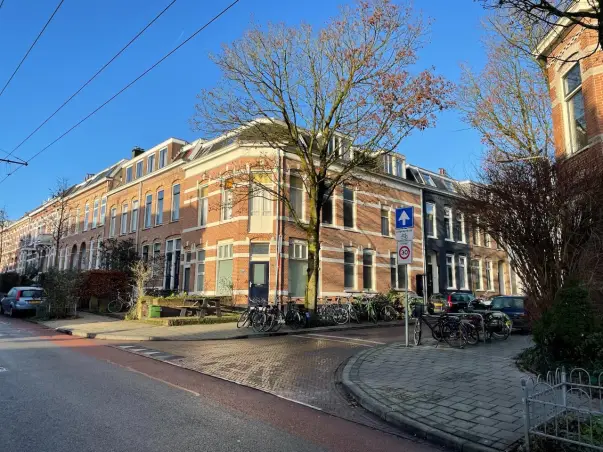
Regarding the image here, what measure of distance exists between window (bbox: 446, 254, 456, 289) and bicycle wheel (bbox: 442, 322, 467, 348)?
22.2 m

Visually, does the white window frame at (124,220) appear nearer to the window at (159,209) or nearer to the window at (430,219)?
the window at (159,209)

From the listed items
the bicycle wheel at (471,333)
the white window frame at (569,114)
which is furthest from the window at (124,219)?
the white window frame at (569,114)

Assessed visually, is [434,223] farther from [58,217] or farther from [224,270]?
[58,217]

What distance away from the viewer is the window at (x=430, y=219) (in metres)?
32.7

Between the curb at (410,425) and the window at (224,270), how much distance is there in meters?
16.1

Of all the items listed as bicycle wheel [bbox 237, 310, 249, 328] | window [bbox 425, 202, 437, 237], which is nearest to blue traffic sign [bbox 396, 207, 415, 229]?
bicycle wheel [bbox 237, 310, 249, 328]

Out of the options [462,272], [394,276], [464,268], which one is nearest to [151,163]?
[394,276]

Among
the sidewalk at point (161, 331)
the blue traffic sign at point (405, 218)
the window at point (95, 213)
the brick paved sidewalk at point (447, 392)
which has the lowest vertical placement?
the brick paved sidewalk at point (447, 392)

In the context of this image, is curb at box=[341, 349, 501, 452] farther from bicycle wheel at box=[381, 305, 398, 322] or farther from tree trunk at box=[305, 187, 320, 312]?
bicycle wheel at box=[381, 305, 398, 322]

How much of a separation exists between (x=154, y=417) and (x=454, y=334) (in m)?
8.63

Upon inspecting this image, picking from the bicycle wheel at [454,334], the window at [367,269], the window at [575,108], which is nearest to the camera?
the bicycle wheel at [454,334]

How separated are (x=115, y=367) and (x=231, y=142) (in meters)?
17.4

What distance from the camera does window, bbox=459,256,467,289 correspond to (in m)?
34.0

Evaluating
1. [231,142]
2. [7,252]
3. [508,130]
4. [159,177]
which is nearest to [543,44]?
[508,130]
